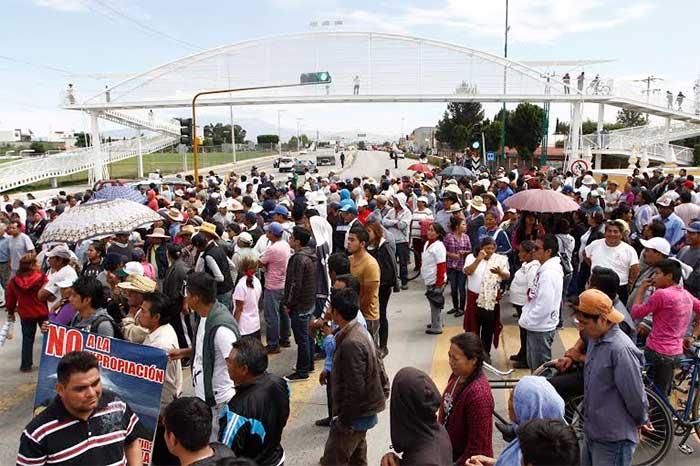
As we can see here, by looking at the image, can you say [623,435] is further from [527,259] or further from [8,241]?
[8,241]

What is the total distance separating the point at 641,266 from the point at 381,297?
3415 millimetres

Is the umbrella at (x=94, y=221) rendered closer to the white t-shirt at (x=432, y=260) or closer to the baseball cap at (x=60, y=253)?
the baseball cap at (x=60, y=253)

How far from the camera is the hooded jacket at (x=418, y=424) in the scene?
10.1 ft

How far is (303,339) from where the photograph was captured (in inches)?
266

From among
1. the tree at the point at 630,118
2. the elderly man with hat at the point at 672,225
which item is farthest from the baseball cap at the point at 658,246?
the tree at the point at 630,118

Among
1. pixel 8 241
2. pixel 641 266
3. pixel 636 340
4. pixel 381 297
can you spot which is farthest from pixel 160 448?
pixel 8 241

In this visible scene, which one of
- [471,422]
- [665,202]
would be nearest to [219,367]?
[471,422]

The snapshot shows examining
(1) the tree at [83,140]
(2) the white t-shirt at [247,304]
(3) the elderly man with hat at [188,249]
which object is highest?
(1) the tree at [83,140]

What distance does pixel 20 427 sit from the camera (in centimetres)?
593

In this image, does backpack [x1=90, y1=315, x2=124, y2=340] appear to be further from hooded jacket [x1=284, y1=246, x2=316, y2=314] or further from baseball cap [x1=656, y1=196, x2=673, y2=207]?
baseball cap [x1=656, y1=196, x2=673, y2=207]

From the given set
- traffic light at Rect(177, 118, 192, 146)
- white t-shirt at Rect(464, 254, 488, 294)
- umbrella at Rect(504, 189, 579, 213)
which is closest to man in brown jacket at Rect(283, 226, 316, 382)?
white t-shirt at Rect(464, 254, 488, 294)

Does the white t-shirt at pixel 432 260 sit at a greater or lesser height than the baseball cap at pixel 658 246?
lesser

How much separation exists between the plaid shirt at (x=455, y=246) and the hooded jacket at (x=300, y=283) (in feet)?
9.97

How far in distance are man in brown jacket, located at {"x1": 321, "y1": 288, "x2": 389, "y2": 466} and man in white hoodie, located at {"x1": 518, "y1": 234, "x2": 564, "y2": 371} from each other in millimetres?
2322
